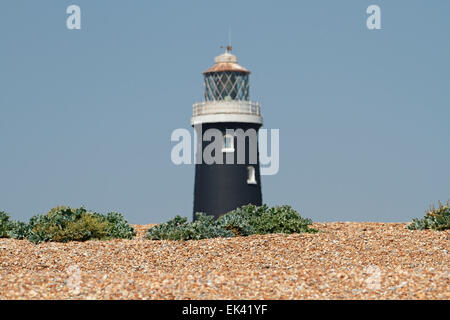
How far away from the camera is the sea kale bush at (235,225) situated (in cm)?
2708

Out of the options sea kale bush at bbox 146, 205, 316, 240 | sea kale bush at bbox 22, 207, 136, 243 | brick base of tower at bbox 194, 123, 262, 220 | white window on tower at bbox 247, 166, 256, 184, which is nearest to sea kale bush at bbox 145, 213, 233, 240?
sea kale bush at bbox 146, 205, 316, 240

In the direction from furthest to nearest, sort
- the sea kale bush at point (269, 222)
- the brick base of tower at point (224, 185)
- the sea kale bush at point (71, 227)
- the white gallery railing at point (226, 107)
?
the white gallery railing at point (226, 107) < the brick base of tower at point (224, 185) < the sea kale bush at point (269, 222) < the sea kale bush at point (71, 227)

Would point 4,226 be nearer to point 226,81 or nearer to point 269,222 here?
point 269,222

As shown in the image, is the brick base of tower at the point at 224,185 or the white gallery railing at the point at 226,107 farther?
the white gallery railing at the point at 226,107

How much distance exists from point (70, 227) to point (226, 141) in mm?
12627

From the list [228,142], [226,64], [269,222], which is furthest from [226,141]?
[269,222]

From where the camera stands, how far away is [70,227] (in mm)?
27688

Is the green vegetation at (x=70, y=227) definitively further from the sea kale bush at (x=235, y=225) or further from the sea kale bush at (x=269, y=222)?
the sea kale bush at (x=269, y=222)

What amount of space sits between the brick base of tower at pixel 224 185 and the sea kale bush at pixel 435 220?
34.8 feet

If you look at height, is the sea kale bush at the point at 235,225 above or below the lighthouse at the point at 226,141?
below

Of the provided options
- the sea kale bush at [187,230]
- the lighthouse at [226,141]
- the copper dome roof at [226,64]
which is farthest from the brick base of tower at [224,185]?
the sea kale bush at [187,230]

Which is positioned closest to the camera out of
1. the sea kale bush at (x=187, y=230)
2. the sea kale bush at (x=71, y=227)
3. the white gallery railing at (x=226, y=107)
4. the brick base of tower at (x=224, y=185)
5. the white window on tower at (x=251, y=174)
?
the sea kale bush at (x=187, y=230)

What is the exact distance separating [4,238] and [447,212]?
1514cm

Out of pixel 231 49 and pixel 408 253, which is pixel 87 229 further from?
pixel 231 49
